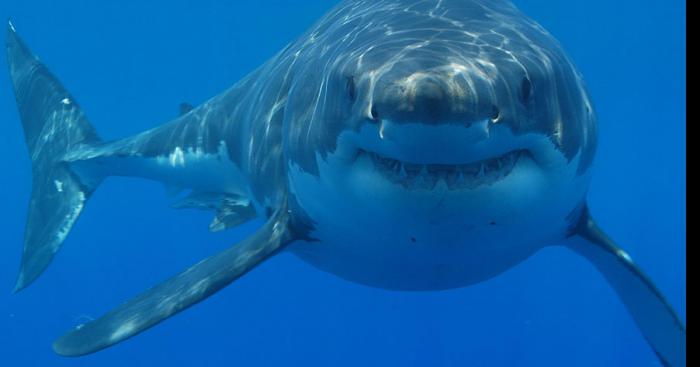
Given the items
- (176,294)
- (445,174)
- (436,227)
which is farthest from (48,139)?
(445,174)

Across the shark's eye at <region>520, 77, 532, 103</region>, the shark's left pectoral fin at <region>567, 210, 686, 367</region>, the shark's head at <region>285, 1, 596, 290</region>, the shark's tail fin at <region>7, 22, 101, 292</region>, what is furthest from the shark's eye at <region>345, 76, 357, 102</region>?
the shark's tail fin at <region>7, 22, 101, 292</region>

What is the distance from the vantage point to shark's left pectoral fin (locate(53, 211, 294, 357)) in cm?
422

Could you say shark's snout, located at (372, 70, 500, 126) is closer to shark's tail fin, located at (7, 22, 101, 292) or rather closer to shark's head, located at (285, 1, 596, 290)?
shark's head, located at (285, 1, 596, 290)

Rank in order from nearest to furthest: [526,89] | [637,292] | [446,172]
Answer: [446,172] → [526,89] → [637,292]

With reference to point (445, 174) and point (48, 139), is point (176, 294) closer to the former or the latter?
point (445, 174)

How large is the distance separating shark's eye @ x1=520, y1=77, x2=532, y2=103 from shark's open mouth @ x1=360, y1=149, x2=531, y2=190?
255mm

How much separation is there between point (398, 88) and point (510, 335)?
40.3 ft

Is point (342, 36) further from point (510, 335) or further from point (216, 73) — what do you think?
point (216, 73)

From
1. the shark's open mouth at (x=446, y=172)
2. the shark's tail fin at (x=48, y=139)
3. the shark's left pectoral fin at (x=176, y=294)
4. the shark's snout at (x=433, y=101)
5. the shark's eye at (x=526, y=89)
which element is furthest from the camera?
the shark's tail fin at (x=48, y=139)

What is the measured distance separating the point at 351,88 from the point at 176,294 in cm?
211

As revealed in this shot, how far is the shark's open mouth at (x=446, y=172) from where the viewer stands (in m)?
2.82

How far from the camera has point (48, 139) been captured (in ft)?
29.6

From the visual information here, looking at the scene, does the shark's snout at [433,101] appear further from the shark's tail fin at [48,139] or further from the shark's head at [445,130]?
the shark's tail fin at [48,139]

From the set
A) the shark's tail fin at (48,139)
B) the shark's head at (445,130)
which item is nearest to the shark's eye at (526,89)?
the shark's head at (445,130)
